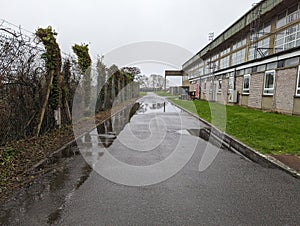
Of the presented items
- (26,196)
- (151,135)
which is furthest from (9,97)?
(151,135)

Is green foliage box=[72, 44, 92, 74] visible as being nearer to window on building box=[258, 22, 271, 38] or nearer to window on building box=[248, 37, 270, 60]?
window on building box=[248, 37, 270, 60]

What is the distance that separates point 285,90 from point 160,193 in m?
12.9

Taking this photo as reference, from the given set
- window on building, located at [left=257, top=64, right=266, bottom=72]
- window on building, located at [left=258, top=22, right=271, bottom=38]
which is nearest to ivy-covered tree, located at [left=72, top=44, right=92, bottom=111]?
window on building, located at [left=257, top=64, right=266, bottom=72]

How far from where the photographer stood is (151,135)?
795 centimetres

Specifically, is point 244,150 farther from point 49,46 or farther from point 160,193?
point 49,46

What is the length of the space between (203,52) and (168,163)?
1518 inches

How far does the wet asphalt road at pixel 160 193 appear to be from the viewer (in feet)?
9.04

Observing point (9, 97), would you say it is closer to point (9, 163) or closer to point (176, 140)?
point (9, 163)

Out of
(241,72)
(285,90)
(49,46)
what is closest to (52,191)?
(49,46)

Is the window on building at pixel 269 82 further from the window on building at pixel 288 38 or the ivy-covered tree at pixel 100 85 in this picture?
the ivy-covered tree at pixel 100 85

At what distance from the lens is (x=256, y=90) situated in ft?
55.2

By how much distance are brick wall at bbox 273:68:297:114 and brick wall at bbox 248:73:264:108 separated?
2.04 meters

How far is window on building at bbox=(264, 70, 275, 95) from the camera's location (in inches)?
574

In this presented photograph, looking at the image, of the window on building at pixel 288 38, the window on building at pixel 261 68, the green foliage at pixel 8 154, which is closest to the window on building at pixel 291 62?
the window on building at pixel 261 68
